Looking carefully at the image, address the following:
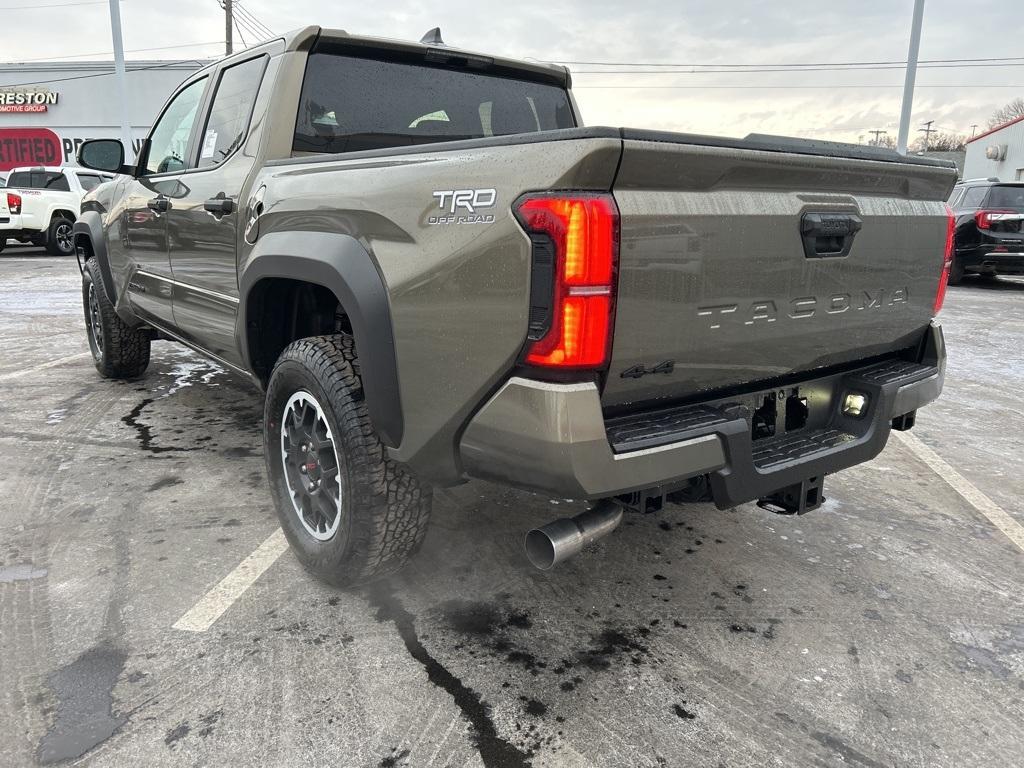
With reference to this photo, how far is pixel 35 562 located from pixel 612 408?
2350 millimetres

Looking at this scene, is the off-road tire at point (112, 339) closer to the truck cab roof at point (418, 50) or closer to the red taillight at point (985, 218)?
the truck cab roof at point (418, 50)

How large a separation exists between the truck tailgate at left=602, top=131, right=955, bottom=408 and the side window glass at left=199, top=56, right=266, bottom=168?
2.12 metres

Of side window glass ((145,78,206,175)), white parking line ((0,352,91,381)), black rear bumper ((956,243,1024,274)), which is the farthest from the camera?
black rear bumper ((956,243,1024,274))

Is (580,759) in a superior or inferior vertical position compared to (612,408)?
inferior

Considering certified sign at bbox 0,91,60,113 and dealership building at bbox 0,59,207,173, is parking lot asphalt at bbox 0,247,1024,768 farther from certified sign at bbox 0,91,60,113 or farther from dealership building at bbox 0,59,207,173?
certified sign at bbox 0,91,60,113

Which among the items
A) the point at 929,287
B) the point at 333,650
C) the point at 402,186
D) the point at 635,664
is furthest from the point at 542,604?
the point at 929,287

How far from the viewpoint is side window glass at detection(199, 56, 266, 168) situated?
3254mm

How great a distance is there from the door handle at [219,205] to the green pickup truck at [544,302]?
0.01 m

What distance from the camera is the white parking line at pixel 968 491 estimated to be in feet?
10.8

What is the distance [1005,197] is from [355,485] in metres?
12.0

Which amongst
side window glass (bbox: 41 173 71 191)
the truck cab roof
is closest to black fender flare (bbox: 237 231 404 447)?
the truck cab roof

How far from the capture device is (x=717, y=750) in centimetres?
194

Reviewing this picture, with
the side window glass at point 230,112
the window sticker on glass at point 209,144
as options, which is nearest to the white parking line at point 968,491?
the side window glass at point 230,112

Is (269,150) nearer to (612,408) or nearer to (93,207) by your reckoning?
(612,408)
